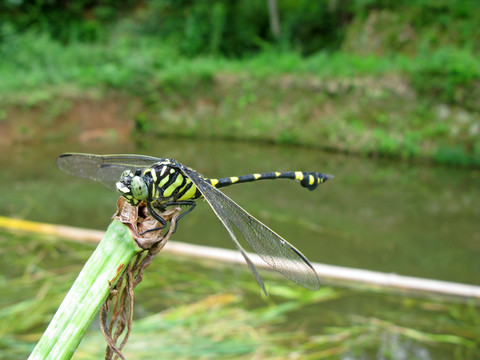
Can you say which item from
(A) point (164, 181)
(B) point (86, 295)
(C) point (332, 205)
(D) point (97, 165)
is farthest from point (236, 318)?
(C) point (332, 205)

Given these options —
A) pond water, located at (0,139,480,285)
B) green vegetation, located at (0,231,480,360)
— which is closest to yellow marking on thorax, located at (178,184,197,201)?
green vegetation, located at (0,231,480,360)

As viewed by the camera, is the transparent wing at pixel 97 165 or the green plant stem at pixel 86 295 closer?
the green plant stem at pixel 86 295

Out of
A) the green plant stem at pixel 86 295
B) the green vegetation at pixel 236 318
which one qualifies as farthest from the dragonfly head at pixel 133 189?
the green vegetation at pixel 236 318

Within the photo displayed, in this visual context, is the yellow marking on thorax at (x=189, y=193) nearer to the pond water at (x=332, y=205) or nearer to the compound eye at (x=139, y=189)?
the compound eye at (x=139, y=189)

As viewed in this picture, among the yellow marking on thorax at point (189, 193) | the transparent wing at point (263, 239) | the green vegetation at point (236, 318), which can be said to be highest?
the yellow marking on thorax at point (189, 193)

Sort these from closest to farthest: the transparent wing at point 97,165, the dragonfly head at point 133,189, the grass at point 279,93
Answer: the dragonfly head at point 133,189
the transparent wing at point 97,165
the grass at point 279,93

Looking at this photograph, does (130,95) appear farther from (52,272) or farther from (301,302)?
(301,302)

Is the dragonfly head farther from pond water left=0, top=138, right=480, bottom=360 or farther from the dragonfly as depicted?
pond water left=0, top=138, right=480, bottom=360
